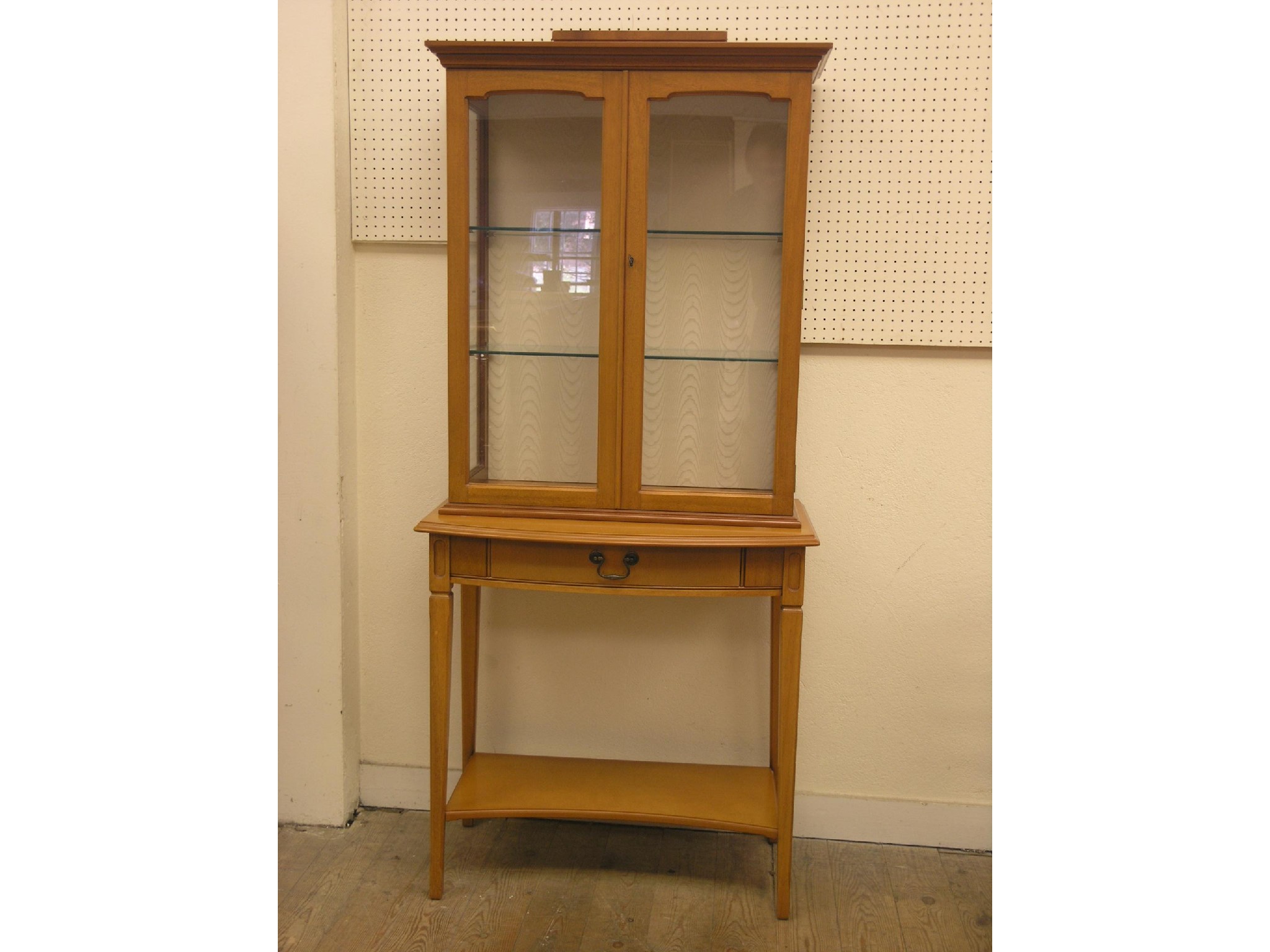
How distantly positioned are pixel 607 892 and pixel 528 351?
134 cm

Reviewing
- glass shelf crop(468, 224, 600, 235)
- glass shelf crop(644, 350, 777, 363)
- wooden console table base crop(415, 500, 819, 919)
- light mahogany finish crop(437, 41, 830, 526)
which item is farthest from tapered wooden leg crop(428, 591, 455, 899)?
glass shelf crop(468, 224, 600, 235)

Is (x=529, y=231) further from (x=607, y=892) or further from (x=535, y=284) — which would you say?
(x=607, y=892)

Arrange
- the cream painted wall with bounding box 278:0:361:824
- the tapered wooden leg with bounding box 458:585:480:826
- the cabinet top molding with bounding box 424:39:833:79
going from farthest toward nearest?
the tapered wooden leg with bounding box 458:585:480:826
the cream painted wall with bounding box 278:0:361:824
the cabinet top molding with bounding box 424:39:833:79

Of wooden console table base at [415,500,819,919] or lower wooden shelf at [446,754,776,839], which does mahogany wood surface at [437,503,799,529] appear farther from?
lower wooden shelf at [446,754,776,839]

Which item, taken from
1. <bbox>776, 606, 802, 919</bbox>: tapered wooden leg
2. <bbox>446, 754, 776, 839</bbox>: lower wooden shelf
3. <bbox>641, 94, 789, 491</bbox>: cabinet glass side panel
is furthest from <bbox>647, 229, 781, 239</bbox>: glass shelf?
<bbox>446, 754, 776, 839</bbox>: lower wooden shelf

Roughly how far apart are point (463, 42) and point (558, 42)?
0.71ft

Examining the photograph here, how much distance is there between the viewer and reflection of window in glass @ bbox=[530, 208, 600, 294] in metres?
2.14

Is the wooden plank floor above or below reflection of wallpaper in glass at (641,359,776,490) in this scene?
below

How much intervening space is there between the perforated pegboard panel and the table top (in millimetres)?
593

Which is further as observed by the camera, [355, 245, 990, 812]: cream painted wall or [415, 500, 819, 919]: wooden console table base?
[355, 245, 990, 812]: cream painted wall

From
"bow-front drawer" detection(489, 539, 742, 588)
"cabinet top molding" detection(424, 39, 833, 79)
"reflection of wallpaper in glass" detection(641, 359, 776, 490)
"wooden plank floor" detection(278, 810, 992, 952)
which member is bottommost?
"wooden plank floor" detection(278, 810, 992, 952)

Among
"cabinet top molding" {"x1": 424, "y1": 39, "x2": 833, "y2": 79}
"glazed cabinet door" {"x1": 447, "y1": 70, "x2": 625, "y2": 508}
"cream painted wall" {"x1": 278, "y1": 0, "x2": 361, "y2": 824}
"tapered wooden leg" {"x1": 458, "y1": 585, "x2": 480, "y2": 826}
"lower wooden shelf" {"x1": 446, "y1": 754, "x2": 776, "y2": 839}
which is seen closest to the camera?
"cabinet top molding" {"x1": 424, "y1": 39, "x2": 833, "y2": 79}

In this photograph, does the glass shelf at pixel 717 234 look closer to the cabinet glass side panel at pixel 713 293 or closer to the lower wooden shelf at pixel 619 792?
the cabinet glass side panel at pixel 713 293

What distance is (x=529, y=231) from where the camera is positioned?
86.7 inches
